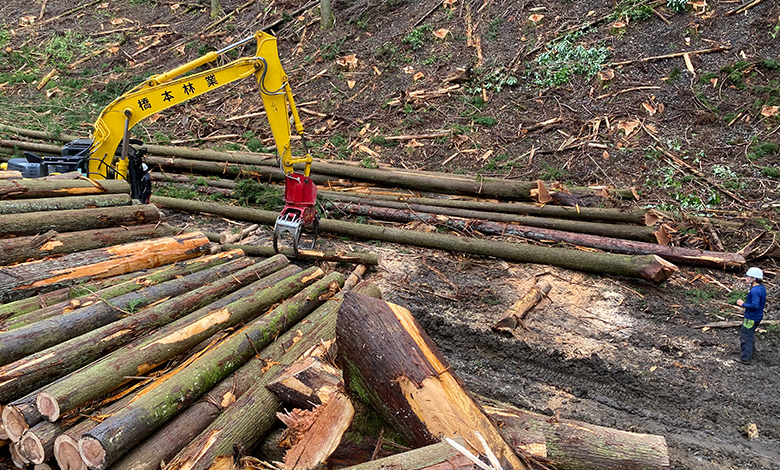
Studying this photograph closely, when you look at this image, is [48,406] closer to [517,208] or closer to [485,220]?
[485,220]

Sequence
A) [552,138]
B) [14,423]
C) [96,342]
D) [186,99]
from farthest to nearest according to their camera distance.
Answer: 1. [552,138]
2. [186,99]
3. [96,342]
4. [14,423]

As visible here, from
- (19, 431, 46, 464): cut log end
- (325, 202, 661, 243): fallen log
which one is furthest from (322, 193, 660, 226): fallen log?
(19, 431, 46, 464): cut log end

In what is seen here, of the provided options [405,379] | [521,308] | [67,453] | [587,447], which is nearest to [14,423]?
[67,453]

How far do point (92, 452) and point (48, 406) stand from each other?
486 mm

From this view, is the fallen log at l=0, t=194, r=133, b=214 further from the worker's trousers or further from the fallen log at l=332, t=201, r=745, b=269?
the worker's trousers

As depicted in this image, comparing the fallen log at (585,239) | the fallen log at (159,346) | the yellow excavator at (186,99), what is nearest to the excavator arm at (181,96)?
the yellow excavator at (186,99)

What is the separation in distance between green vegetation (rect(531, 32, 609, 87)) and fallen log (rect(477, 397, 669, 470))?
10.8m

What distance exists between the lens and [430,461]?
2740 millimetres

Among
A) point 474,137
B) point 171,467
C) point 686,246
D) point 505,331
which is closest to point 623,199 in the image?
point 686,246

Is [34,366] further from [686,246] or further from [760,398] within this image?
[686,246]

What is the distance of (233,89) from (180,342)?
13.3 meters

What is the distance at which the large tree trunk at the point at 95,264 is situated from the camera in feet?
16.1

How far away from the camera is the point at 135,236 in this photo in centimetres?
647

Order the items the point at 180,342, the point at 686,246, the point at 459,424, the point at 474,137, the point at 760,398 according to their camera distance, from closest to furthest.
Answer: the point at 459,424 < the point at 180,342 < the point at 760,398 < the point at 686,246 < the point at 474,137
